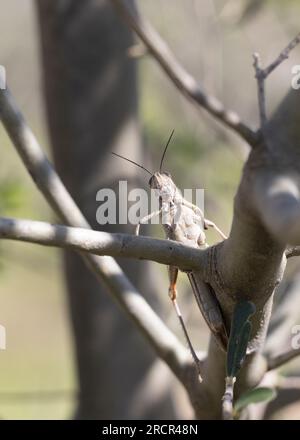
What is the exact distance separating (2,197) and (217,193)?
863 millimetres

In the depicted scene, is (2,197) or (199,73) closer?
(2,197)

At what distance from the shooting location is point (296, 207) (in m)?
0.68

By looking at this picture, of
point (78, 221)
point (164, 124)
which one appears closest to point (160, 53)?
point (78, 221)

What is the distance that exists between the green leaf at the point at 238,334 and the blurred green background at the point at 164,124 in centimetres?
106

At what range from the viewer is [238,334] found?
950 millimetres

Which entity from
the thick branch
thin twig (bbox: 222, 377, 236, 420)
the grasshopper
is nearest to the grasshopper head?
the grasshopper

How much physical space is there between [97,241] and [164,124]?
7.35 ft

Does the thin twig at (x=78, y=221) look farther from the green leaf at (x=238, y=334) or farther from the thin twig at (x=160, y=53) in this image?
the green leaf at (x=238, y=334)

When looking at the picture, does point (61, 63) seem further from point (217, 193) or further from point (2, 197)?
point (217, 193)

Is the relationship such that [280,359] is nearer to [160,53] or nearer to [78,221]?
[78,221]

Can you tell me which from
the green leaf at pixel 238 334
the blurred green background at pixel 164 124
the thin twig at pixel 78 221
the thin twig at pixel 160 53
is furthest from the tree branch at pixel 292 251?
the blurred green background at pixel 164 124

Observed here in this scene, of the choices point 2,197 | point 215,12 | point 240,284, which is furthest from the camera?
point 215,12

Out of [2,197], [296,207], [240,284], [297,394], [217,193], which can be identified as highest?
[296,207]

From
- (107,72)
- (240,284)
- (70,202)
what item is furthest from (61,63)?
(240,284)
